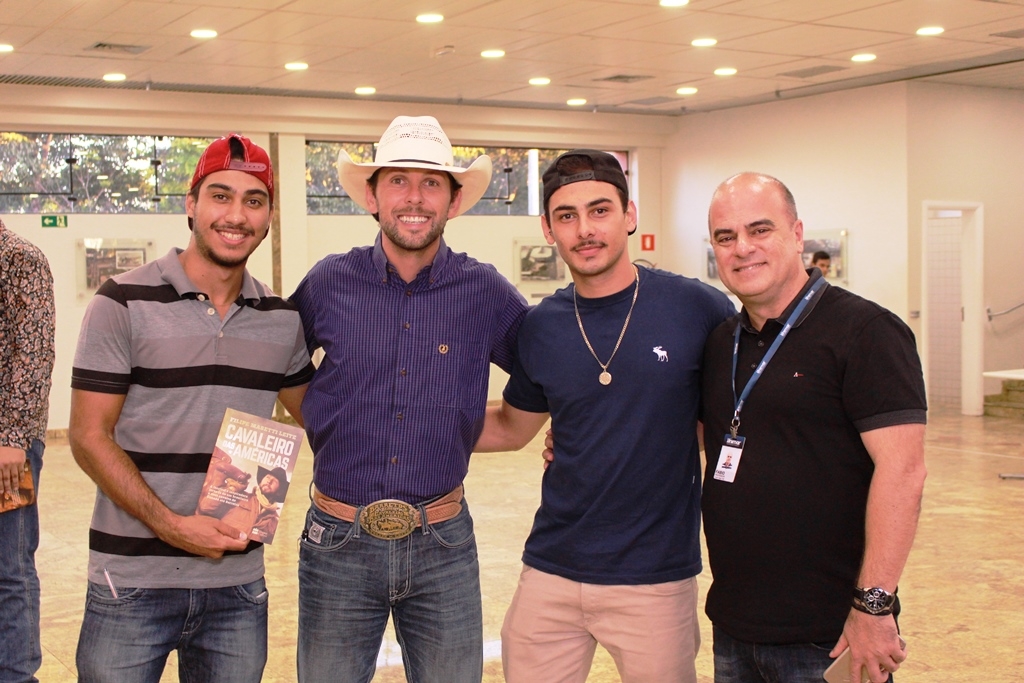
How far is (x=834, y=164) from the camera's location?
1329 cm

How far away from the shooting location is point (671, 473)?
2.99 m

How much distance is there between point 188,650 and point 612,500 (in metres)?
1.15

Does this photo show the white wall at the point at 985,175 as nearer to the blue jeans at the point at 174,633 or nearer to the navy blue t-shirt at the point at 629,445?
the navy blue t-shirt at the point at 629,445

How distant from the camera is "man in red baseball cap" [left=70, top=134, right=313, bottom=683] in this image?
2.71 metres

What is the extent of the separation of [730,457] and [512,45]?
786 cm

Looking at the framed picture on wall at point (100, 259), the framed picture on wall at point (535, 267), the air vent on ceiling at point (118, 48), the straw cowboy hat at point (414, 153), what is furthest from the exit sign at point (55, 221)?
the straw cowboy hat at point (414, 153)

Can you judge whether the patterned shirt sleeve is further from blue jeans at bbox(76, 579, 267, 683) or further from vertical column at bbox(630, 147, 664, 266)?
vertical column at bbox(630, 147, 664, 266)

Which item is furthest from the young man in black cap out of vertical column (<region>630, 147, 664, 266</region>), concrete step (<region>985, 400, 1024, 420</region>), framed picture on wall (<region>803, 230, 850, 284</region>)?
vertical column (<region>630, 147, 664, 266</region>)

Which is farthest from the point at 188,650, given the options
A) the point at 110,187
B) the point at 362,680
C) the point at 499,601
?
the point at 110,187

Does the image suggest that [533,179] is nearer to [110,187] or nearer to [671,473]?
[110,187]

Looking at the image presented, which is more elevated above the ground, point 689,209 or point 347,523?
point 689,209

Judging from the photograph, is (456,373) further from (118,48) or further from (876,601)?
(118,48)

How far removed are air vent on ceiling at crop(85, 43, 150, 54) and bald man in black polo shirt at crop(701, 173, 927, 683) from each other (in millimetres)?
8303

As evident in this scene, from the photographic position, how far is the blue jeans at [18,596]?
10.8ft
